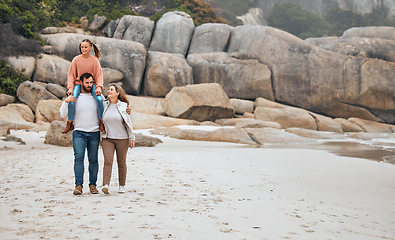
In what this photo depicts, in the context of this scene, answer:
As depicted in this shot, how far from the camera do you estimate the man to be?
4.22m

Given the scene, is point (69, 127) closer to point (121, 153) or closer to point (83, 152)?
point (83, 152)

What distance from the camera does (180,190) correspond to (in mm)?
4574

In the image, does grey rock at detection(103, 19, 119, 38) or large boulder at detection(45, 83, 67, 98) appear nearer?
large boulder at detection(45, 83, 67, 98)

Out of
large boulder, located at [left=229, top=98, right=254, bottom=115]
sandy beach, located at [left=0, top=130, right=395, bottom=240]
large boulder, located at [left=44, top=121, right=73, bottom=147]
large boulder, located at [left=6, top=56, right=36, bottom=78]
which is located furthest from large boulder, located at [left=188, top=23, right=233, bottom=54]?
sandy beach, located at [left=0, top=130, right=395, bottom=240]

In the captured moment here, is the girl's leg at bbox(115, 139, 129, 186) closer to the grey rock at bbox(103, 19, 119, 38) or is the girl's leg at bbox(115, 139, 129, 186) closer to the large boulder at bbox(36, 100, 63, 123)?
the large boulder at bbox(36, 100, 63, 123)

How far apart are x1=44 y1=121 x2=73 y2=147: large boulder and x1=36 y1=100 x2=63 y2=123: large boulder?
577 cm

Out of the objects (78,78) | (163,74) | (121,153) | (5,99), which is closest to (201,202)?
(121,153)

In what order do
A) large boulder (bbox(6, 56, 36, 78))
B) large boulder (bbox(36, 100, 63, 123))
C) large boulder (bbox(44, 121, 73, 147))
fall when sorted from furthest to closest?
large boulder (bbox(6, 56, 36, 78)) < large boulder (bbox(36, 100, 63, 123)) < large boulder (bbox(44, 121, 73, 147))

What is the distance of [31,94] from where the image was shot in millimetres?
17016

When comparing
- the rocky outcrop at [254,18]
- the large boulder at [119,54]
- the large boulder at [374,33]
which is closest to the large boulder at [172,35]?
the large boulder at [119,54]

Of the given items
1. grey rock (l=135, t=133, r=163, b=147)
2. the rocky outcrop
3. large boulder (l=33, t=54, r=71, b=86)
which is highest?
the rocky outcrop

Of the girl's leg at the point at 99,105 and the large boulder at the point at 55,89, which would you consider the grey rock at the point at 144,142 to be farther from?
the large boulder at the point at 55,89

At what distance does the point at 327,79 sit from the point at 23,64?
55.3 feet

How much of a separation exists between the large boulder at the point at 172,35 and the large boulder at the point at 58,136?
14.7 metres
